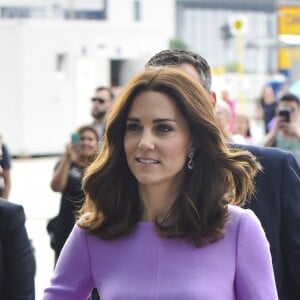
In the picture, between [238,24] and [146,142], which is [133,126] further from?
[238,24]

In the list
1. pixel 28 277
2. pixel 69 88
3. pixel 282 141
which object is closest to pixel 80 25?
pixel 69 88

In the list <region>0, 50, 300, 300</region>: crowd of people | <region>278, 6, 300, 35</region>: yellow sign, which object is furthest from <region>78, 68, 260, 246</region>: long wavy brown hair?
<region>278, 6, 300, 35</region>: yellow sign

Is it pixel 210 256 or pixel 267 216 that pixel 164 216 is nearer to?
pixel 210 256

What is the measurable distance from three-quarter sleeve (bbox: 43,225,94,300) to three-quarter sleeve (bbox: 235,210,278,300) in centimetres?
44

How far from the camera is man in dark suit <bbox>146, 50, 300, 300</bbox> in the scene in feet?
10.6

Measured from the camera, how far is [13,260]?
11.5 ft

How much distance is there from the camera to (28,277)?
140 inches

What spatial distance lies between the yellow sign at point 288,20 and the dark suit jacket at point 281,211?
24.8 meters

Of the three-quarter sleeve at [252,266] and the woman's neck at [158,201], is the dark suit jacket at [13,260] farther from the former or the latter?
the three-quarter sleeve at [252,266]

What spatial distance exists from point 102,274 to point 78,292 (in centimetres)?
11

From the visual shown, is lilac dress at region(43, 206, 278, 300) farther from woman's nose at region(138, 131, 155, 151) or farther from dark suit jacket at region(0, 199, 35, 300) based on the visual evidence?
dark suit jacket at region(0, 199, 35, 300)

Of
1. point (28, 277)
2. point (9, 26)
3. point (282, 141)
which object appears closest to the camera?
point (28, 277)

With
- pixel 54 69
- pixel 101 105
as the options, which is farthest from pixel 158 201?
pixel 54 69

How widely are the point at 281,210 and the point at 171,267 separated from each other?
0.87 m
